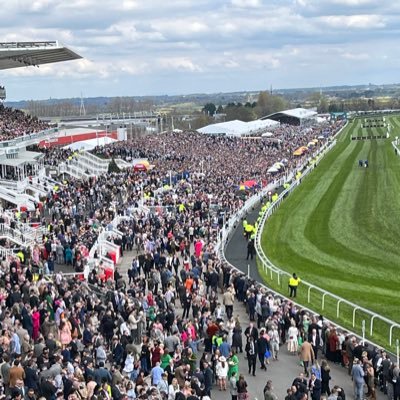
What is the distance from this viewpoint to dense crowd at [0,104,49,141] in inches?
1712

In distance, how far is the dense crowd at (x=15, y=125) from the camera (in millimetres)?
43487

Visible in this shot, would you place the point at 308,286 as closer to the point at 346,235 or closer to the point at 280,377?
the point at 280,377

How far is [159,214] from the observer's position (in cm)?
3162

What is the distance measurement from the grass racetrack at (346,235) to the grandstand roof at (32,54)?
609 inches

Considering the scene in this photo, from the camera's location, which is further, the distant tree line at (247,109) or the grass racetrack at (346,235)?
the distant tree line at (247,109)

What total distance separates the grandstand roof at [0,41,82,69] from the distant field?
15416 mm

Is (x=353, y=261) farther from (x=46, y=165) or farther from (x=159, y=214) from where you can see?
(x=46, y=165)

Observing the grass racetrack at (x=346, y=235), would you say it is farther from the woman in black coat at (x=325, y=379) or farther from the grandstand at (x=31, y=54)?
the grandstand at (x=31, y=54)

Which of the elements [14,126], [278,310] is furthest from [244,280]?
[14,126]

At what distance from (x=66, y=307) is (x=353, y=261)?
13.1 metres

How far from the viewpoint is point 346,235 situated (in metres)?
33.0

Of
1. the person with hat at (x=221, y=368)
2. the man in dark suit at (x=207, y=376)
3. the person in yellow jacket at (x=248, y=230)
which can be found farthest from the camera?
the person in yellow jacket at (x=248, y=230)

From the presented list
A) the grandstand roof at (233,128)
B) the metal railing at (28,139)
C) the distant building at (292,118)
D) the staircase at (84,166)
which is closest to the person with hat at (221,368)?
the metal railing at (28,139)

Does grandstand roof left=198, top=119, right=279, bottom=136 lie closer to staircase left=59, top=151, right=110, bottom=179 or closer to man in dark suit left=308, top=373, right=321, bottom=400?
staircase left=59, top=151, right=110, bottom=179
